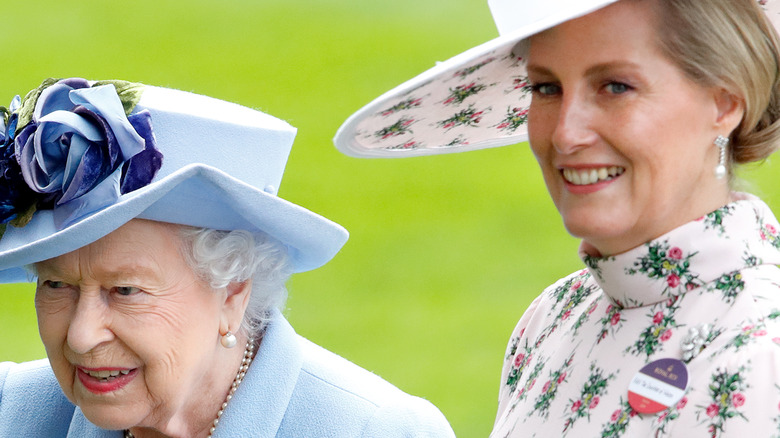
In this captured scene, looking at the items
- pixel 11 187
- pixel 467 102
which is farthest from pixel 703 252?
pixel 11 187

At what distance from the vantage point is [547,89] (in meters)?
2.77

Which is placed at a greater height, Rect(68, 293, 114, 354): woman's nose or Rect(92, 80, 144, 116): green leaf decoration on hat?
Rect(92, 80, 144, 116): green leaf decoration on hat

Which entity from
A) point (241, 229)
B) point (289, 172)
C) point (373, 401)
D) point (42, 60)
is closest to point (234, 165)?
point (241, 229)

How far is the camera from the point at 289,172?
10.3m

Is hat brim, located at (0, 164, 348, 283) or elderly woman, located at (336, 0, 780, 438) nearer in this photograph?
elderly woman, located at (336, 0, 780, 438)

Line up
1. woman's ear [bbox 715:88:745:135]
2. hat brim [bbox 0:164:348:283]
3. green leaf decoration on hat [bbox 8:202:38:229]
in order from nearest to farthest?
woman's ear [bbox 715:88:745:135]
hat brim [bbox 0:164:348:283]
green leaf decoration on hat [bbox 8:202:38:229]

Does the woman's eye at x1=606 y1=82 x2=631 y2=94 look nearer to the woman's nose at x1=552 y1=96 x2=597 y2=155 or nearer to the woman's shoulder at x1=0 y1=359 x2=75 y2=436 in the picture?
the woman's nose at x1=552 y1=96 x2=597 y2=155

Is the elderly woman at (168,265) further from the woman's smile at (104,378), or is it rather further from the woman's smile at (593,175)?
the woman's smile at (593,175)

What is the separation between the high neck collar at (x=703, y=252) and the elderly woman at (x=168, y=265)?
990mm

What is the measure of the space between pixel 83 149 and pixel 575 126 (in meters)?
1.25

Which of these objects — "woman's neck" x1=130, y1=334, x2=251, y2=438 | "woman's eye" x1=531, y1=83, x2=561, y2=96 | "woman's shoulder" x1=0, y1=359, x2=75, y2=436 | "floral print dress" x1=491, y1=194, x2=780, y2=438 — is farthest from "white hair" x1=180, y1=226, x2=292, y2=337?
"woman's eye" x1=531, y1=83, x2=561, y2=96

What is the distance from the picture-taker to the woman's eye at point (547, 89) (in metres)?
2.75

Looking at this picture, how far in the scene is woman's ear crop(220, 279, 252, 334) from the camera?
3436 mm

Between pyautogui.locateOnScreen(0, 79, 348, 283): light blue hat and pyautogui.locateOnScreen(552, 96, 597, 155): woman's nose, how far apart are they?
2.92 ft
